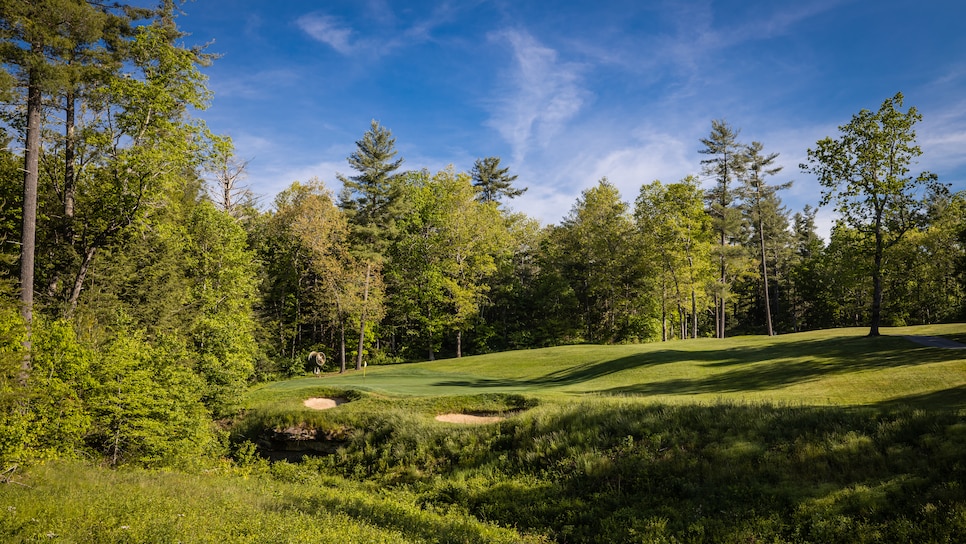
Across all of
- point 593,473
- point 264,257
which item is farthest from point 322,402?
point 264,257

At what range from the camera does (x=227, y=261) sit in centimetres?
2972

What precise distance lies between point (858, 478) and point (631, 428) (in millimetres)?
5188

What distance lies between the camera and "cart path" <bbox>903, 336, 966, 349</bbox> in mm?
19753

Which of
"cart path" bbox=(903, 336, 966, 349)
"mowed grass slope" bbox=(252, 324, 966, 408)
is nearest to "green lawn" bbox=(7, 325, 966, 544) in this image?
"mowed grass slope" bbox=(252, 324, 966, 408)

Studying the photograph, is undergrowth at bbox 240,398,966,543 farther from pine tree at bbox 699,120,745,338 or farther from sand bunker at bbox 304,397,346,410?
pine tree at bbox 699,120,745,338

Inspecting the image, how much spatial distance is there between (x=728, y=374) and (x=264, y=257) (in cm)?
3861

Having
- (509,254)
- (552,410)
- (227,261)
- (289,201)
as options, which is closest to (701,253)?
(509,254)

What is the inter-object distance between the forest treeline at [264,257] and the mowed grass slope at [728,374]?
16.9 feet

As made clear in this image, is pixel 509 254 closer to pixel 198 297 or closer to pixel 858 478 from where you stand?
pixel 198 297

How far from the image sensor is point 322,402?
21.2 metres

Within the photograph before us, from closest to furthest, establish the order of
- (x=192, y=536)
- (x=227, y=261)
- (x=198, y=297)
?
(x=192, y=536) → (x=198, y=297) → (x=227, y=261)

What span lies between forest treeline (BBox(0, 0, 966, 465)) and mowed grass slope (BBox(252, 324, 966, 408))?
16.9ft

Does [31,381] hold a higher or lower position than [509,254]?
lower

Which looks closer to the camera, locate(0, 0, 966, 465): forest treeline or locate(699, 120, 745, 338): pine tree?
locate(0, 0, 966, 465): forest treeline
